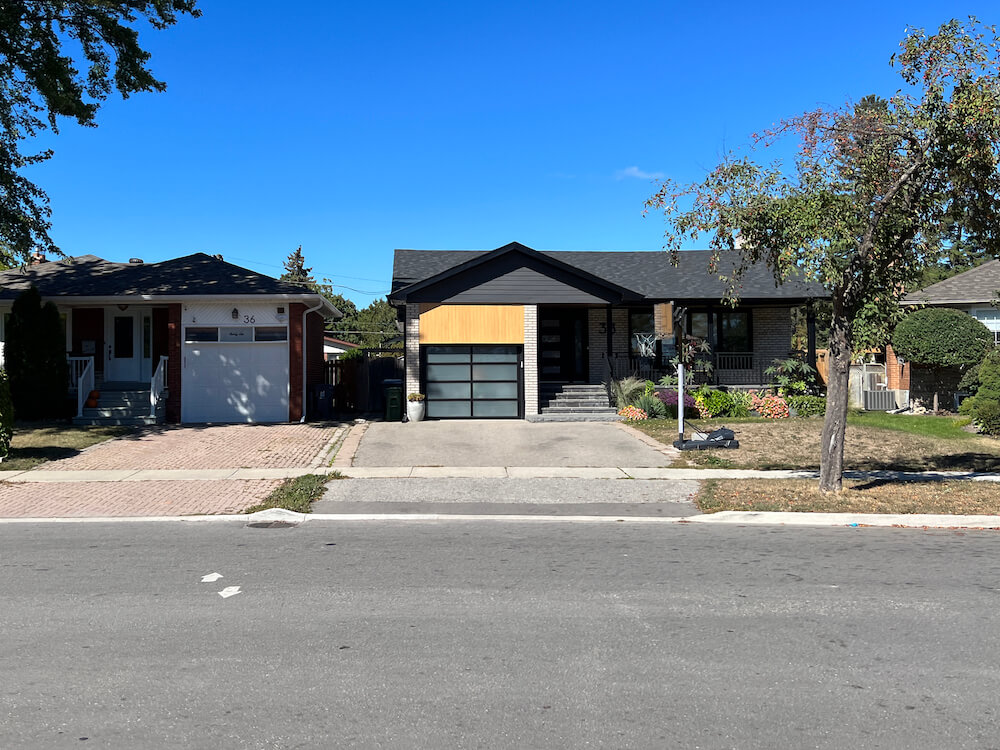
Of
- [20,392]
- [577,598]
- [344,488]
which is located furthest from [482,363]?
[577,598]

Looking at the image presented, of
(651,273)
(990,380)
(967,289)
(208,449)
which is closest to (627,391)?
(651,273)

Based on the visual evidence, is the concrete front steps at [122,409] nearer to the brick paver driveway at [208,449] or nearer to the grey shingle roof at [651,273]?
the brick paver driveway at [208,449]

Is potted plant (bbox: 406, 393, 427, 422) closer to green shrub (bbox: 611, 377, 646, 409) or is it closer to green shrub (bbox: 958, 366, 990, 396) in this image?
green shrub (bbox: 611, 377, 646, 409)

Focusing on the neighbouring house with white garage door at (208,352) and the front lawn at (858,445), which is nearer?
the front lawn at (858,445)

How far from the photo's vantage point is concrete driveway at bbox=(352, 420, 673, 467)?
14.4 m

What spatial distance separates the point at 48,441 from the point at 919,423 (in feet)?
72.7

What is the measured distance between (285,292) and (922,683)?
18.0 meters

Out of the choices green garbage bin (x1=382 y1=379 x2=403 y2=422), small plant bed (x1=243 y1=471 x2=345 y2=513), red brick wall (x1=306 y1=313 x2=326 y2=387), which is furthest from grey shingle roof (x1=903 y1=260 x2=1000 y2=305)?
small plant bed (x1=243 y1=471 x2=345 y2=513)

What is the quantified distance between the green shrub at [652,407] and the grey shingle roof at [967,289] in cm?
923

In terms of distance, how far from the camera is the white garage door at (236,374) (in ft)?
65.3

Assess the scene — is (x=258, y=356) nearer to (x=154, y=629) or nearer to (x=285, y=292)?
(x=285, y=292)

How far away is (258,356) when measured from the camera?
20.0 m

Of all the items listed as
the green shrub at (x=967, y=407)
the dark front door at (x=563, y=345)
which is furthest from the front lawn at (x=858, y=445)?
the dark front door at (x=563, y=345)

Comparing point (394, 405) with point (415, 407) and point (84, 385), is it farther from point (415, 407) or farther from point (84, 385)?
point (84, 385)
